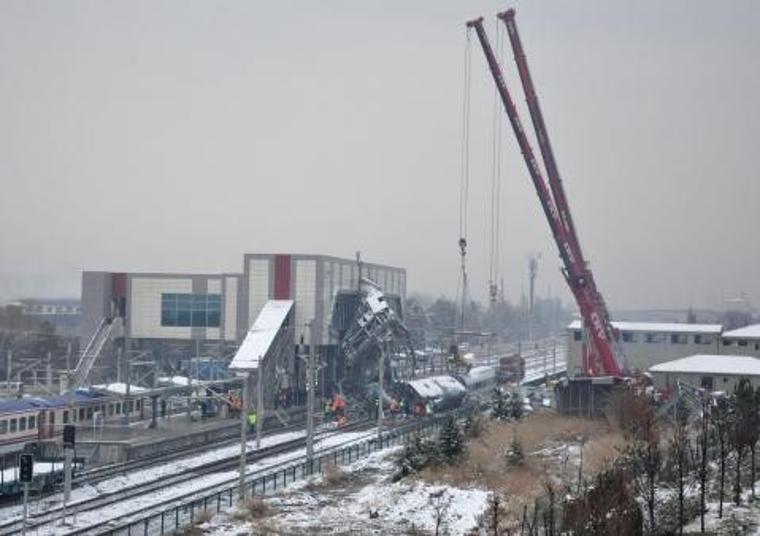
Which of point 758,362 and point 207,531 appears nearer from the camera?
point 207,531

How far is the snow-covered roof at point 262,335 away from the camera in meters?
51.1

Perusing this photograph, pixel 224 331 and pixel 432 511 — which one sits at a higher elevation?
pixel 224 331

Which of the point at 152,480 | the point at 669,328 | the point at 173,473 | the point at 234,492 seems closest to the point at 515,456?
the point at 234,492

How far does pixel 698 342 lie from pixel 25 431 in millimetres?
49864

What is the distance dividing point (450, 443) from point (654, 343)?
4068 cm

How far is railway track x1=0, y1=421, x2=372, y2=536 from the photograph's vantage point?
2580 centimetres

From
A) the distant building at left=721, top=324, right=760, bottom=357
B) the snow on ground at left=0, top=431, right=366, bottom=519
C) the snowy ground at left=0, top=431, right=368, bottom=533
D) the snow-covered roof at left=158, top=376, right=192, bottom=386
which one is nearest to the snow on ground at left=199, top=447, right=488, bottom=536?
the snowy ground at left=0, top=431, right=368, bottom=533

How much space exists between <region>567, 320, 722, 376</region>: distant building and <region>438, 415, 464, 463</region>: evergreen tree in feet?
116

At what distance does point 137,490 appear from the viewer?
30.4 metres

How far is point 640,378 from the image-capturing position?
177ft

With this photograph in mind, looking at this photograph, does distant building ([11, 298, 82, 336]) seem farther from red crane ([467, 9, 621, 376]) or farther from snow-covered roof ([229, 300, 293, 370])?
red crane ([467, 9, 621, 376])

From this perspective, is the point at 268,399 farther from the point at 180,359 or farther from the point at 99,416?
the point at 180,359

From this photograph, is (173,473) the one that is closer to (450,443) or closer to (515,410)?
(450,443)

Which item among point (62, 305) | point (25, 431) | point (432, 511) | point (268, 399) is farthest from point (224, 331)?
point (62, 305)
